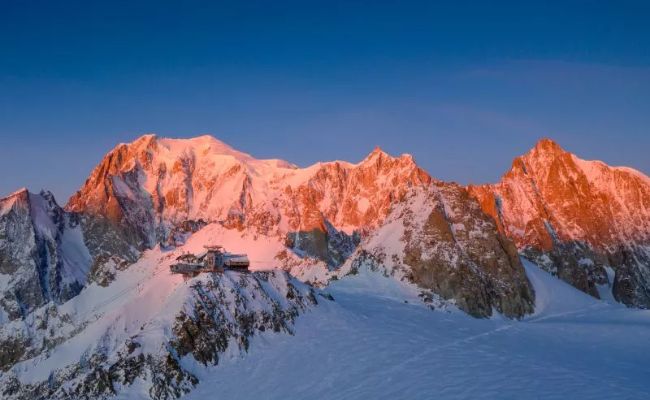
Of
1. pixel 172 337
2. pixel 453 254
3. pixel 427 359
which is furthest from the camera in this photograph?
pixel 453 254

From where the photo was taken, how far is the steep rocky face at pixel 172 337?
61.4m

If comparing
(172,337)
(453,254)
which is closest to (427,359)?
(172,337)

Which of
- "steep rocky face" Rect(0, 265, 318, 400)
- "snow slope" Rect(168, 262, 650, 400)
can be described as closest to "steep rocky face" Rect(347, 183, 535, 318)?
"snow slope" Rect(168, 262, 650, 400)

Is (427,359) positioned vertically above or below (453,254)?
below

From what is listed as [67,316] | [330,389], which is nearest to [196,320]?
[330,389]

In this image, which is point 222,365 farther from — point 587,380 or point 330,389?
point 587,380

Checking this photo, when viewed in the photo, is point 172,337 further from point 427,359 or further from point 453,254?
point 453,254

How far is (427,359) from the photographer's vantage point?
225 feet

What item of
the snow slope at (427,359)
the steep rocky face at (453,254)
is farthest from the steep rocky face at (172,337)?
the steep rocky face at (453,254)

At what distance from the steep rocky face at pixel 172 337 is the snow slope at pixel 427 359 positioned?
7.12ft

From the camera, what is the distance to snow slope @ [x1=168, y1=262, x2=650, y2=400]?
58.2 metres

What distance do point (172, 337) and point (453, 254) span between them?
63.4 metres

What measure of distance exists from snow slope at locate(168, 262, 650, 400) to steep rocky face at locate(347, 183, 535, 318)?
Answer: 27.8ft

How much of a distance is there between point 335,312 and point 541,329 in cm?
3384
